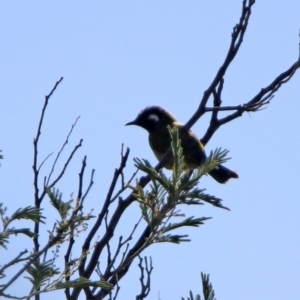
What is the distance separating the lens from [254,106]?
118 inches

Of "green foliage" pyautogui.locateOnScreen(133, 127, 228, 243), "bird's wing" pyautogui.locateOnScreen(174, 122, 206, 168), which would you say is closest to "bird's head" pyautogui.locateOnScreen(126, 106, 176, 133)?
"bird's wing" pyautogui.locateOnScreen(174, 122, 206, 168)

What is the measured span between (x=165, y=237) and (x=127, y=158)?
892 millimetres

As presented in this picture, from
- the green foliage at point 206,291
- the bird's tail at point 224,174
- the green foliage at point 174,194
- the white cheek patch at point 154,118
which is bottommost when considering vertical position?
the green foliage at point 206,291

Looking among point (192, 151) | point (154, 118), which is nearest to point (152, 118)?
point (154, 118)

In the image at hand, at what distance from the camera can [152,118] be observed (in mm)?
10094

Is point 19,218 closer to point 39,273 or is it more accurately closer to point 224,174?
point 39,273

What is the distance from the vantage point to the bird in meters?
7.61

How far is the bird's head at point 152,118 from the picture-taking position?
997 cm

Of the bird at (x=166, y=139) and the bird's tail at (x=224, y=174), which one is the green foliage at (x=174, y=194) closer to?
the bird at (x=166, y=139)

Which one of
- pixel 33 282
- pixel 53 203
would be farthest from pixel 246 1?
pixel 33 282

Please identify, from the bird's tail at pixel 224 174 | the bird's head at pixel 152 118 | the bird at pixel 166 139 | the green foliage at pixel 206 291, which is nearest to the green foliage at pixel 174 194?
the green foliage at pixel 206 291

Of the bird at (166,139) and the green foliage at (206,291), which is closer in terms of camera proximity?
the green foliage at (206,291)

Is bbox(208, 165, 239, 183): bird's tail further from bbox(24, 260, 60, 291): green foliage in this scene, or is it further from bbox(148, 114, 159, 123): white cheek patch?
bbox(24, 260, 60, 291): green foliage

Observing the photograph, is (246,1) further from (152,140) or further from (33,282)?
(152,140)
